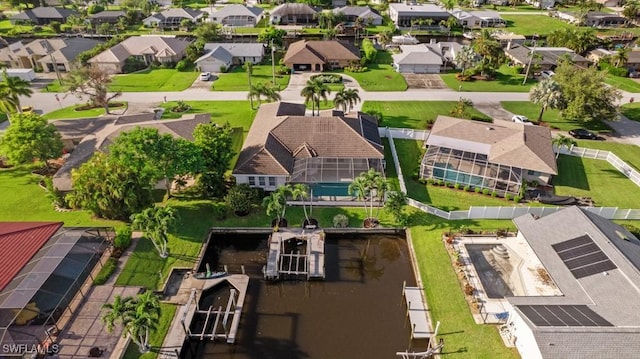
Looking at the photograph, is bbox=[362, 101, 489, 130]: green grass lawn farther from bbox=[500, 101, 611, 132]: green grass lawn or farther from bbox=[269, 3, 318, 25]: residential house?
bbox=[269, 3, 318, 25]: residential house

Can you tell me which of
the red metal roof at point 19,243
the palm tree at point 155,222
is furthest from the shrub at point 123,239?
the red metal roof at point 19,243

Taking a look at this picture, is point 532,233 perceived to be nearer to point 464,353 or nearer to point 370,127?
point 464,353

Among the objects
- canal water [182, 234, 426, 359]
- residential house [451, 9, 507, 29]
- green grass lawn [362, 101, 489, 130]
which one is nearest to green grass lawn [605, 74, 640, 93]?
green grass lawn [362, 101, 489, 130]

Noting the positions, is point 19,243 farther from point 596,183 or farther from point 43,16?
point 43,16

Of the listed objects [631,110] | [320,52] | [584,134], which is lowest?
[584,134]

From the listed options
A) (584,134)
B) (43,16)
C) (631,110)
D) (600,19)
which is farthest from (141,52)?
(600,19)

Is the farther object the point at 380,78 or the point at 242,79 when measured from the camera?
the point at 380,78

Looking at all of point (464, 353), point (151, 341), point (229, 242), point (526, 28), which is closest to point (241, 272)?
point (229, 242)
